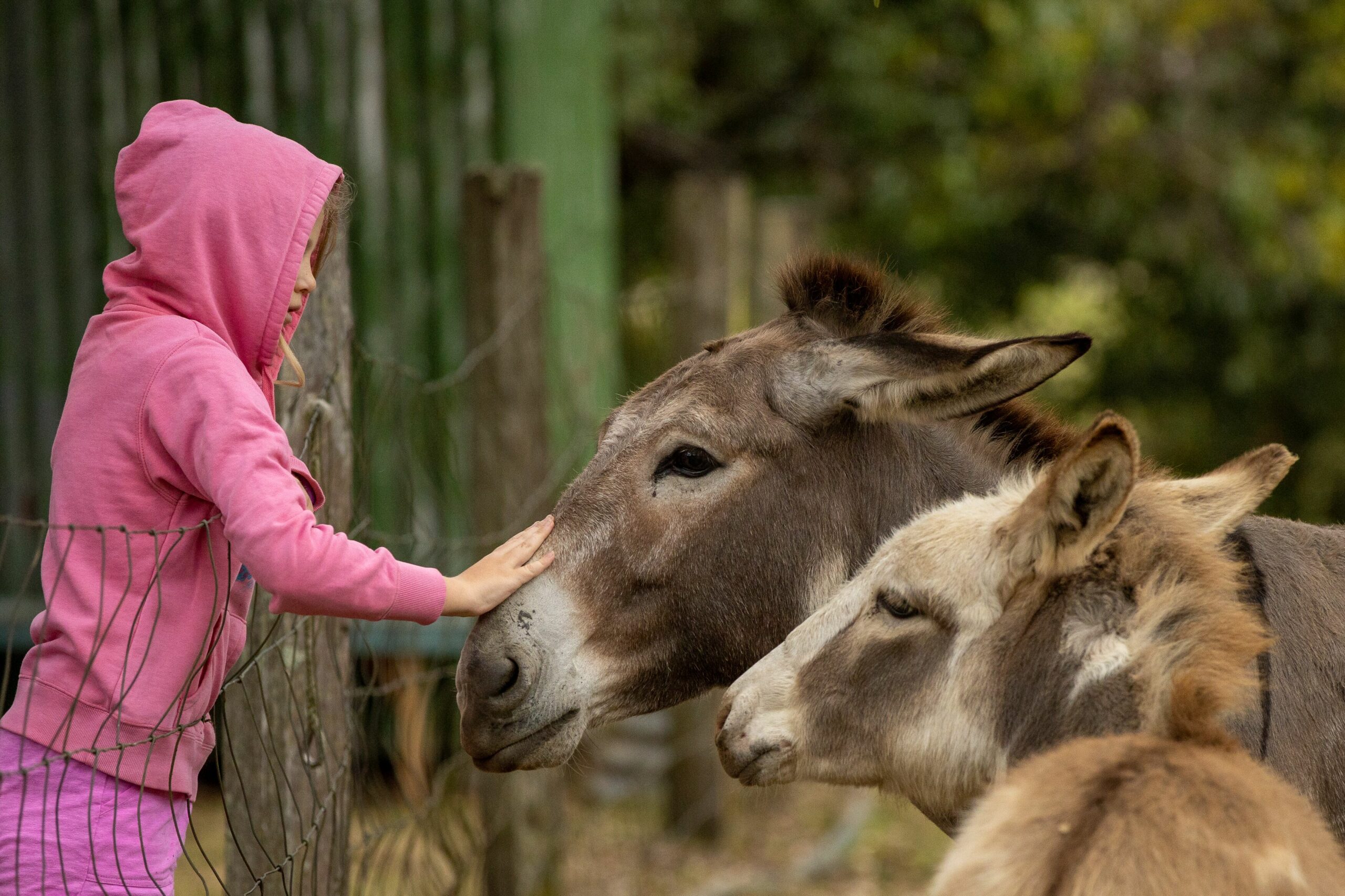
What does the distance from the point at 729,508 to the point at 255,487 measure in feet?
3.80

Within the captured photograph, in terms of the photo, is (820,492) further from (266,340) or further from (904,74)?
(904,74)

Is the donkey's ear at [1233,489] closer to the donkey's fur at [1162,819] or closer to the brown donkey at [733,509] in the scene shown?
the brown donkey at [733,509]

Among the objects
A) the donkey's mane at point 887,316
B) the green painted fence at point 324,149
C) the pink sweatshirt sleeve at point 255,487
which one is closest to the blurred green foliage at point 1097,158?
the green painted fence at point 324,149

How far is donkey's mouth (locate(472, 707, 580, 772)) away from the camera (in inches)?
109

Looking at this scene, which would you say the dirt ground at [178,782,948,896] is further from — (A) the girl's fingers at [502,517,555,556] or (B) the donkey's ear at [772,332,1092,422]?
(B) the donkey's ear at [772,332,1092,422]

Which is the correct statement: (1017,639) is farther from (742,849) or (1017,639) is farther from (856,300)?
(742,849)

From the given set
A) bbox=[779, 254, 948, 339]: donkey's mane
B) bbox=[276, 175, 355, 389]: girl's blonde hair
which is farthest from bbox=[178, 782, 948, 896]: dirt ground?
bbox=[276, 175, 355, 389]: girl's blonde hair

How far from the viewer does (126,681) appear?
220cm

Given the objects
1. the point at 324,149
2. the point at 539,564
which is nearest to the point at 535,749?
the point at 539,564

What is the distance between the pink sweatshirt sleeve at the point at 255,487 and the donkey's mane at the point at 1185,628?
1249mm

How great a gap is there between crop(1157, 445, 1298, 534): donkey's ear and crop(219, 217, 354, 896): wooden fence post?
5.86 ft

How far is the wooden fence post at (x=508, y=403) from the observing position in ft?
14.7

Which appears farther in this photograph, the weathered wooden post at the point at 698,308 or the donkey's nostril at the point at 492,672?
the weathered wooden post at the point at 698,308

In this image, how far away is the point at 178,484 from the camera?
222 centimetres
